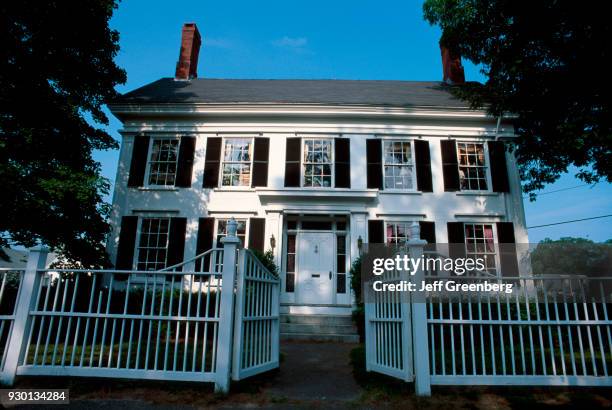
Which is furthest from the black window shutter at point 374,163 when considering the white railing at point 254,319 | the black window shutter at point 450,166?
the white railing at point 254,319

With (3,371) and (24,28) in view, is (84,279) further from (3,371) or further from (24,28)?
(24,28)

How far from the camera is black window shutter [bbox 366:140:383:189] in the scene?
34.0 ft

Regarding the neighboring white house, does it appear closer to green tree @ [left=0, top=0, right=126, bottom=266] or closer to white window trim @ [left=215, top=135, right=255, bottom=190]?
white window trim @ [left=215, top=135, right=255, bottom=190]

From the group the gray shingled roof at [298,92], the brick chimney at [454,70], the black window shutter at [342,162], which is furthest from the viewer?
the brick chimney at [454,70]

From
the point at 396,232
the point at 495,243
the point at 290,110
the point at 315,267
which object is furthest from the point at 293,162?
the point at 495,243

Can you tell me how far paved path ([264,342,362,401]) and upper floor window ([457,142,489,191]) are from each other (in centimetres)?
646

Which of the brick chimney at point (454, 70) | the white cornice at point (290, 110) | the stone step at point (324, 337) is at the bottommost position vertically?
the stone step at point (324, 337)

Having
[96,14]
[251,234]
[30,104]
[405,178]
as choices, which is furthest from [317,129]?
[30,104]

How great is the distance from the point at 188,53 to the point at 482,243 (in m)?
12.6

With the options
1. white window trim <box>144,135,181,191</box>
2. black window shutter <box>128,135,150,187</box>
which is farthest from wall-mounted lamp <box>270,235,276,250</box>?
black window shutter <box>128,135,150,187</box>

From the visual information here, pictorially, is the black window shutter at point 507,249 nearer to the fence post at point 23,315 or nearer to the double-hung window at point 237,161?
the double-hung window at point 237,161

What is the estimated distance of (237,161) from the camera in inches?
422

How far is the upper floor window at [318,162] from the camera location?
1052cm

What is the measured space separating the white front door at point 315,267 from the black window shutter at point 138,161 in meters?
5.02
